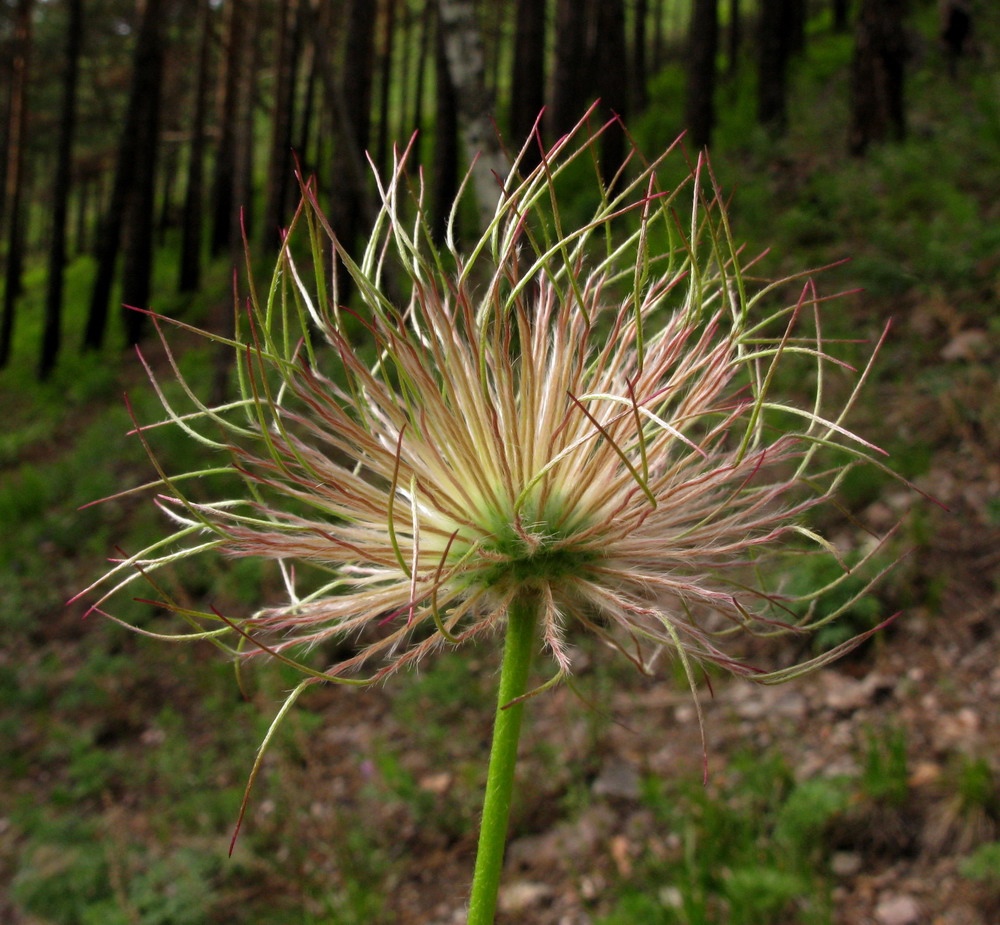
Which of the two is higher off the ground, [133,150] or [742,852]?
[133,150]

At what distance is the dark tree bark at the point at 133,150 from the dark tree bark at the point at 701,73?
27.9 feet

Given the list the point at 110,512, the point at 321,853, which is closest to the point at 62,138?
the point at 110,512

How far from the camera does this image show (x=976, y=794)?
3.17 meters

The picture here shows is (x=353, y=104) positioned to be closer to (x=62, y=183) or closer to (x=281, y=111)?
(x=281, y=111)

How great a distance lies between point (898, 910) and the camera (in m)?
3.12

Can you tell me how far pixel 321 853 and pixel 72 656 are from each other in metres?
3.78

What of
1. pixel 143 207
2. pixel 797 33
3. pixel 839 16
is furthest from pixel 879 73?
pixel 839 16

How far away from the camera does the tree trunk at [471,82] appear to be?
181 inches

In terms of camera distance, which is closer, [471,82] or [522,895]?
[522,895]

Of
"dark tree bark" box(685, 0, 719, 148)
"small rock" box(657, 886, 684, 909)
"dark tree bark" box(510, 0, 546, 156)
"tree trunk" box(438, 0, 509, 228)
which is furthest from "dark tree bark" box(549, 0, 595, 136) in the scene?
"small rock" box(657, 886, 684, 909)

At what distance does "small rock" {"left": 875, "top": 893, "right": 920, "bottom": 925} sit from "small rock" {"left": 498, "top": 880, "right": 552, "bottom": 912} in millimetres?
1368

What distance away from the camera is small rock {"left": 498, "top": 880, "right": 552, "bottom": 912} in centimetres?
371

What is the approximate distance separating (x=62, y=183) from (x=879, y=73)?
43.9 feet

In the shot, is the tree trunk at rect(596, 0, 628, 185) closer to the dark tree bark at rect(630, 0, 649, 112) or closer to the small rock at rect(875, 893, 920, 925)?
the dark tree bark at rect(630, 0, 649, 112)
